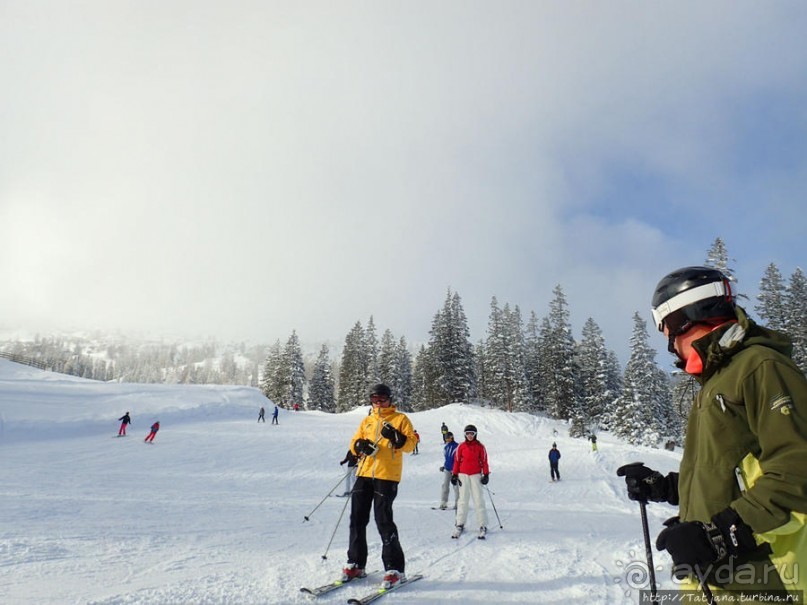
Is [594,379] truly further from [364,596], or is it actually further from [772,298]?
[364,596]

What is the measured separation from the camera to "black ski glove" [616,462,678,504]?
274cm

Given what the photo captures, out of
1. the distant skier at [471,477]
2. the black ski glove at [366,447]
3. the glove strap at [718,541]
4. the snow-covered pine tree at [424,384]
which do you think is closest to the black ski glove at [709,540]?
the glove strap at [718,541]

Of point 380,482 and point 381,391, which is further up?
point 381,391

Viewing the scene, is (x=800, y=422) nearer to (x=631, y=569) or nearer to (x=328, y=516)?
(x=631, y=569)

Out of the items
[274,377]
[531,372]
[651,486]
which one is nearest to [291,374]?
[274,377]

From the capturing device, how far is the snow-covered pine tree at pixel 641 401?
38906mm

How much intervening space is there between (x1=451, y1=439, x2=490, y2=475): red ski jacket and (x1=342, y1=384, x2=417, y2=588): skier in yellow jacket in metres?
3.12

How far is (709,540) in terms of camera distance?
6.47ft

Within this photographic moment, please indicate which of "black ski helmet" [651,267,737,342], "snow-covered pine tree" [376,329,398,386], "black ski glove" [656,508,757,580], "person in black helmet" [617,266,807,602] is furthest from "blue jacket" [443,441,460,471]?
"snow-covered pine tree" [376,329,398,386]

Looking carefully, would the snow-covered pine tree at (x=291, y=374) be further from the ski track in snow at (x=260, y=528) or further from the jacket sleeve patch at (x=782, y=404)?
the jacket sleeve patch at (x=782, y=404)

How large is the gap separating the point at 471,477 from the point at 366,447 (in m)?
3.97

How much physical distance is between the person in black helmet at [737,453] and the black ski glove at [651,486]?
0.71 ft

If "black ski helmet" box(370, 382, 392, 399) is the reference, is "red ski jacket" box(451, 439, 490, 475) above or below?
below

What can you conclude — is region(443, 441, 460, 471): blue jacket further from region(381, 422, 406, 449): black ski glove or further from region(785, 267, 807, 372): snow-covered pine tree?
region(785, 267, 807, 372): snow-covered pine tree
